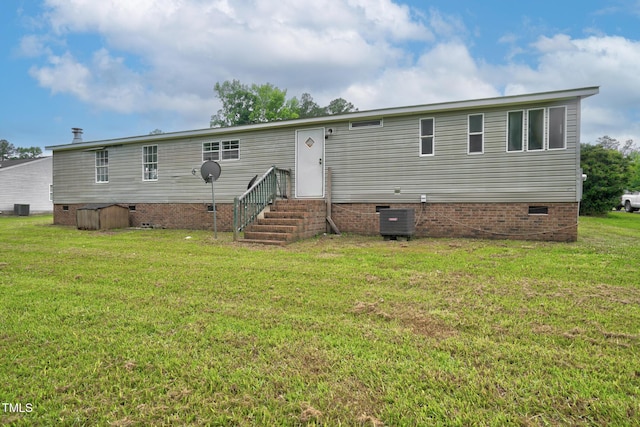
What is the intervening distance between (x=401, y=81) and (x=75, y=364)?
24.4m

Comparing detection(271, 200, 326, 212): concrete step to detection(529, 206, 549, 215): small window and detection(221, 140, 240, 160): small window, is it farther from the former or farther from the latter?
detection(529, 206, 549, 215): small window

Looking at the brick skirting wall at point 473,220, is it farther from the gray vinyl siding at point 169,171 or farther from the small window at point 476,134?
the small window at point 476,134

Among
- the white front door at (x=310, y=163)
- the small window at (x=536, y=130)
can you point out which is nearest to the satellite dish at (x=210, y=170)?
the white front door at (x=310, y=163)

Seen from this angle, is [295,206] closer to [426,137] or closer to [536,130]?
[426,137]

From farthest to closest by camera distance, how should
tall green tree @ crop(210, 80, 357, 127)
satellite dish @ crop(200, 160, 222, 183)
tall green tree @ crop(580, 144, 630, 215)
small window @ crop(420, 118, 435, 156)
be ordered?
tall green tree @ crop(210, 80, 357, 127) → tall green tree @ crop(580, 144, 630, 215) → satellite dish @ crop(200, 160, 222, 183) → small window @ crop(420, 118, 435, 156)

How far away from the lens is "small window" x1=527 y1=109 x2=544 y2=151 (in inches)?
351

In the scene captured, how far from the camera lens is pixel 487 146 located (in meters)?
9.42

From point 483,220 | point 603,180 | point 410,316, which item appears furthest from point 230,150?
point 603,180

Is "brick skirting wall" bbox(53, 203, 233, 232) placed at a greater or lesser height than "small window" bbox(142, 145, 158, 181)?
lesser

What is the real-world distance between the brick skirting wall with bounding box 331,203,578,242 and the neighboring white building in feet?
88.1

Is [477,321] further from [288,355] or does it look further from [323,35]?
[323,35]

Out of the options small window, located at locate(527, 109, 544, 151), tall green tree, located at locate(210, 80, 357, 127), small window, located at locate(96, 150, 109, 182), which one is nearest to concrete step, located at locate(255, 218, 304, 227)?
small window, located at locate(527, 109, 544, 151)

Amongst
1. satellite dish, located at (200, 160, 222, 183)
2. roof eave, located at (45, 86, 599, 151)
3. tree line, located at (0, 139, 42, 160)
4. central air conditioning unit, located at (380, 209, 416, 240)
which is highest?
tree line, located at (0, 139, 42, 160)

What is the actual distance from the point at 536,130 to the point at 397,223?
4256 millimetres
